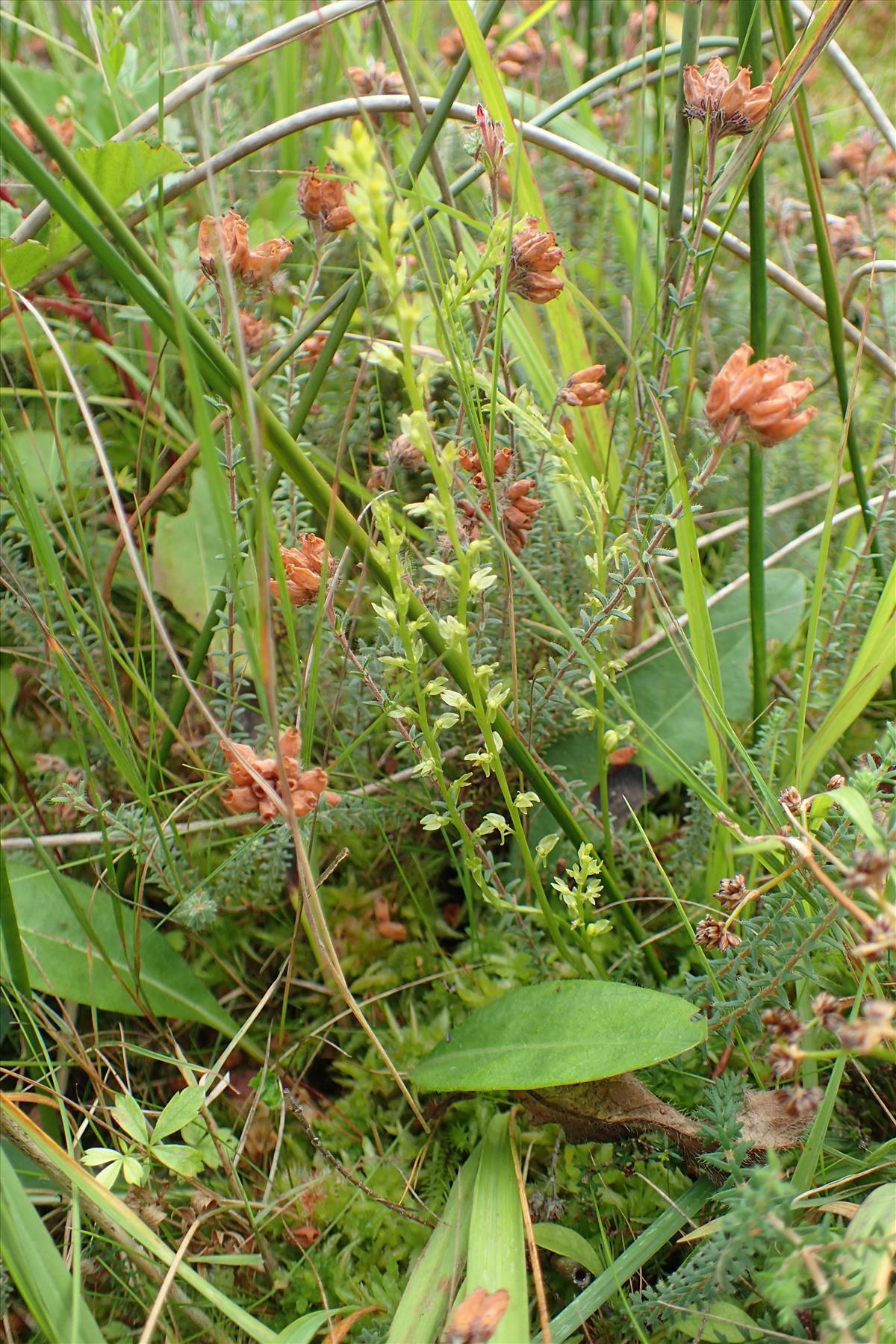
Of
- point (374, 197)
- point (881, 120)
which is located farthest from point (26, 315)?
point (881, 120)

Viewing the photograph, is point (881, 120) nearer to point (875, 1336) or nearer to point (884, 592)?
point (884, 592)

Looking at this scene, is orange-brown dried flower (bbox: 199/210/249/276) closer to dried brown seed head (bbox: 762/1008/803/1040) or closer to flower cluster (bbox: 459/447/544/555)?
flower cluster (bbox: 459/447/544/555)

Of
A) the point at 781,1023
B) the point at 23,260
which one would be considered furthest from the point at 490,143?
the point at 781,1023

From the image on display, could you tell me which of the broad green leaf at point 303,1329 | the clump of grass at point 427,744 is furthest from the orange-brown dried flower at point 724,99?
the broad green leaf at point 303,1329

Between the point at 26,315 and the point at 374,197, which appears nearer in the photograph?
the point at 374,197

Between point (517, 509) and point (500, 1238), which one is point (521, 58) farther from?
point (500, 1238)
